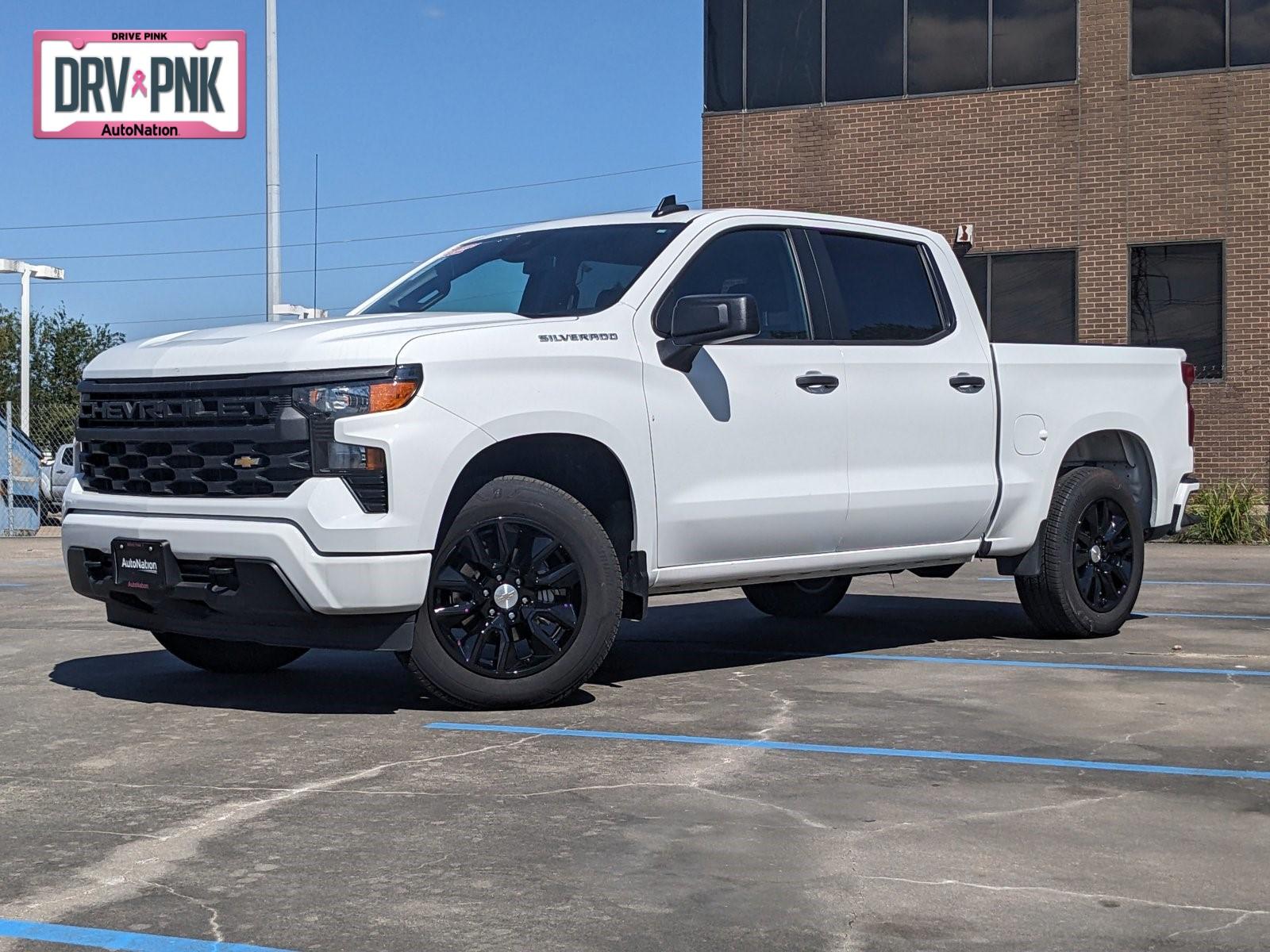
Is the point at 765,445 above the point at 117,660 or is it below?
above

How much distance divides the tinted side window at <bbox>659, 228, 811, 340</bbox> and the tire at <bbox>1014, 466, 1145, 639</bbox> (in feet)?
6.94

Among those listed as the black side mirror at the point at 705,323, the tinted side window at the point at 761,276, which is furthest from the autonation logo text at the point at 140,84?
the black side mirror at the point at 705,323

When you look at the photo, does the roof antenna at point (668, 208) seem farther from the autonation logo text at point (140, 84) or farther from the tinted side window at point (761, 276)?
the autonation logo text at point (140, 84)

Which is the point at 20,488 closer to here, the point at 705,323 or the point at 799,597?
the point at 799,597

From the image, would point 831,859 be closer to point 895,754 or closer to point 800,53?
point 895,754

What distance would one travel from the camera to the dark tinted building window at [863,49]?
2222cm

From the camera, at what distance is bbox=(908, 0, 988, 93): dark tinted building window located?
21797 millimetres

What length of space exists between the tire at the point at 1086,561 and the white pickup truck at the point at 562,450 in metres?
0.03

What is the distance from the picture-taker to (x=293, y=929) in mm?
4043

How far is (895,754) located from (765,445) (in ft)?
6.42

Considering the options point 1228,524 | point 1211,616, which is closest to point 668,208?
point 1211,616

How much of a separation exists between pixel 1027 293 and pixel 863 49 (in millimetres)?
3867

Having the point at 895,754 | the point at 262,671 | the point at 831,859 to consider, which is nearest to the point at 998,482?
the point at 895,754

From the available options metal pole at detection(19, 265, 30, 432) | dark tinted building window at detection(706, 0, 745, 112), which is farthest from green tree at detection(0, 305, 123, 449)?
dark tinted building window at detection(706, 0, 745, 112)
